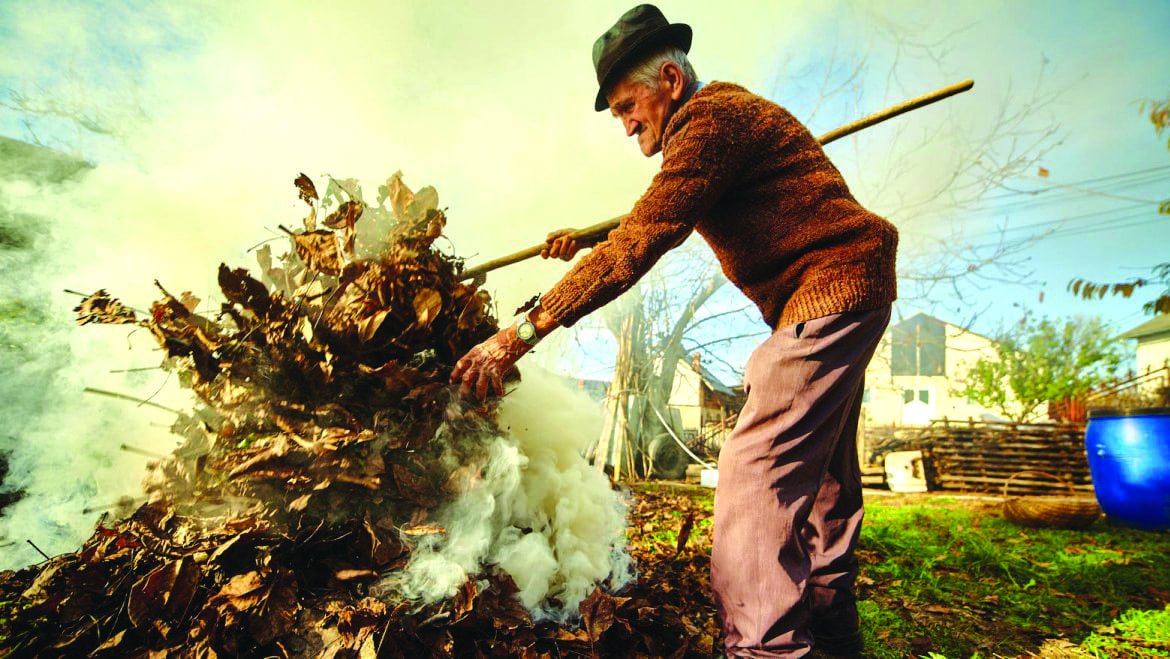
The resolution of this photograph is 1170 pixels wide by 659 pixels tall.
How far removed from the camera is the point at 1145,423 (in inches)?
189

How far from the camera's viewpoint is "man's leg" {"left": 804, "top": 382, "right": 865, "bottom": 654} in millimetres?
1965

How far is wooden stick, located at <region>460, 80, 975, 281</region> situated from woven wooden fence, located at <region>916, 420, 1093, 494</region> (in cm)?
802

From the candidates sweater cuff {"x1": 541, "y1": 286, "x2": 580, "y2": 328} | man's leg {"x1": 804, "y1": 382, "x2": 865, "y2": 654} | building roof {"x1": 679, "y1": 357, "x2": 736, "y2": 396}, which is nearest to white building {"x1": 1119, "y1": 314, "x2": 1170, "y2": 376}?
building roof {"x1": 679, "y1": 357, "x2": 736, "y2": 396}

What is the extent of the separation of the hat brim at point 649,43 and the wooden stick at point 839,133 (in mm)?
561

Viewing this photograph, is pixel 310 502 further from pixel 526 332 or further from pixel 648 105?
pixel 648 105

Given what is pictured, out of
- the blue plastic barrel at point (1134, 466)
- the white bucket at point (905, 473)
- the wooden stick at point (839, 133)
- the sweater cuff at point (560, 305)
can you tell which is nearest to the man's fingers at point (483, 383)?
the sweater cuff at point (560, 305)

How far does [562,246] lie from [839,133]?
149cm

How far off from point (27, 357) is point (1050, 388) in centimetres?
1947

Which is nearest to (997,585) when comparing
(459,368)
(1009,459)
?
(459,368)

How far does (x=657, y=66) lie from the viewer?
76.0 inches

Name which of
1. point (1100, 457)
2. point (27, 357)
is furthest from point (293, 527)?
point (1100, 457)

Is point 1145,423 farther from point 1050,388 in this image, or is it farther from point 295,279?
point 1050,388

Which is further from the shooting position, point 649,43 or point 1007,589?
point 1007,589

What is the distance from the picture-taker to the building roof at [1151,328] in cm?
2568
